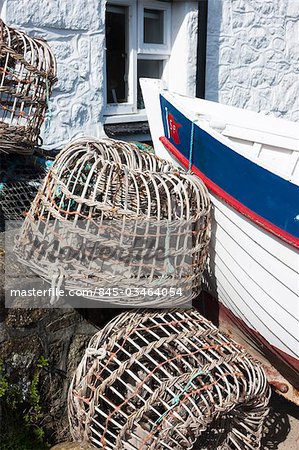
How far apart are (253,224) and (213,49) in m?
3.27

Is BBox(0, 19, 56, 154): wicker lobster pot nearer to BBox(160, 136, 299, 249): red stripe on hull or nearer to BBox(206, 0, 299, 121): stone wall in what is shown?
BBox(160, 136, 299, 249): red stripe on hull

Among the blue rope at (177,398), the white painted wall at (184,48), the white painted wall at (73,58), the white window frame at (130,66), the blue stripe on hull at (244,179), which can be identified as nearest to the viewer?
the blue rope at (177,398)

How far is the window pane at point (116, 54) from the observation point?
200 inches

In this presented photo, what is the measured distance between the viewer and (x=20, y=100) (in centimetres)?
347

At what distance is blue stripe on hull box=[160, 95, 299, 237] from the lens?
2672mm

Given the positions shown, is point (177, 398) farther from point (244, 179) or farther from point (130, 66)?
point (130, 66)

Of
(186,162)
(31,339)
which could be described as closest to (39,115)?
(186,162)

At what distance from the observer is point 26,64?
3.19 metres

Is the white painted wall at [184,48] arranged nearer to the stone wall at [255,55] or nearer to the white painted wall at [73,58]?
the stone wall at [255,55]

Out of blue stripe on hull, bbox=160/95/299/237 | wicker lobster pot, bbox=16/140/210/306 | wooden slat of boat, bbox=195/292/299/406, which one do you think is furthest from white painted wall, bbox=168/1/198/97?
wicker lobster pot, bbox=16/140/210/306

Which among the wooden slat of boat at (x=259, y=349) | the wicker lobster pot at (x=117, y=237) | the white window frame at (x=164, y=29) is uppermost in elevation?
the white window frame at (x=164, y=29)

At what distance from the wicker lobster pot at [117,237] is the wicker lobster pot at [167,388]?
0.63ft

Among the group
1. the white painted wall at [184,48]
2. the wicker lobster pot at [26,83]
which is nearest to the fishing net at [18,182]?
the wicker lobster pot at [26,83]

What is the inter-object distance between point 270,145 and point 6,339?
2151 mm
